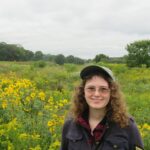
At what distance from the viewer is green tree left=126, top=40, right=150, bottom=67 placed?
1095 inches

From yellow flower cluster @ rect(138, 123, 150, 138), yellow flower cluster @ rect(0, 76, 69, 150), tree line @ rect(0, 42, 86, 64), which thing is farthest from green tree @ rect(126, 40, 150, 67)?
yellow flower cluster @ rect(138, 123, 150, 138)

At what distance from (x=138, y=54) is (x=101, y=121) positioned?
85.0ft

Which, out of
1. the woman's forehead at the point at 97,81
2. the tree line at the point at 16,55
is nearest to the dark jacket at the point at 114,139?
the woman's forehead at the point at 97,81

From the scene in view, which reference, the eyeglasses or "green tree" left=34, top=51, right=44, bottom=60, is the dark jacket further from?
"green tree" left=34, top=51, right=44, bottom=60

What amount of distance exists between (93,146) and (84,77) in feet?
1.57

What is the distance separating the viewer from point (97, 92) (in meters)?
2.70

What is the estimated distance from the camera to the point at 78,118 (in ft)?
9.12

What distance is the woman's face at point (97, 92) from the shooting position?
2.70 meters

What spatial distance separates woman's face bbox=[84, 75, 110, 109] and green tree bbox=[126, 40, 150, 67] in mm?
25076

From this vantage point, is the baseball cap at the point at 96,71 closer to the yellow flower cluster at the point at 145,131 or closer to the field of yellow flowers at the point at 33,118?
the field of yellow flowers at the point at 33,118

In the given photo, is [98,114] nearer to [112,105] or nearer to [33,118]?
[112,105]

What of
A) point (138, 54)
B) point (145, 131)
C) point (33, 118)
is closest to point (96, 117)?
point (145, 131)

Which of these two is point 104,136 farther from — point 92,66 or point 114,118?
point 92,66

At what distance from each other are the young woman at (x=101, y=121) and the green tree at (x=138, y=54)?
25.0m
